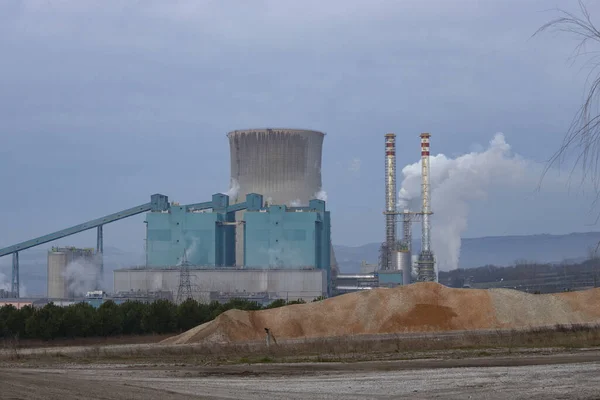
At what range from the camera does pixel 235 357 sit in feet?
68.6

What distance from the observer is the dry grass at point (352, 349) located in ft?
65.2

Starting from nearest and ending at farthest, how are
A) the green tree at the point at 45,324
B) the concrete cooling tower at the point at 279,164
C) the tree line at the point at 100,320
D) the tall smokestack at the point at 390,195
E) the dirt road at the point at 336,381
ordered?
Answer: the dirt road at the point at 336,381
the green tree at the point at 45,324
the tree line at the point at 100,320
the concrete cooling tower at the point at 279,164
the tall smokestack at the point at 390,195

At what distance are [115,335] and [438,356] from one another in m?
24.5

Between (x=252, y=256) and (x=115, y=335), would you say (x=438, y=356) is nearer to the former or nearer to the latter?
(x=115, y=335)

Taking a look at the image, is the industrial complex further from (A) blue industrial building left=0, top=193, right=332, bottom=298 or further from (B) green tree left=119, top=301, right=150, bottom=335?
(B) green tree left=119, top=301, right=150, bottom=335

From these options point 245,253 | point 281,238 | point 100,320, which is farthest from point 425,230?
point 100,320

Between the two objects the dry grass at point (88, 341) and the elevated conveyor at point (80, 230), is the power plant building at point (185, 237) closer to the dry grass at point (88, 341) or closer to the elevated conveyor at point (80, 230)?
the elevated conveyor at point (80, 230)

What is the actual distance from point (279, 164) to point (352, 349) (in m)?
54.4

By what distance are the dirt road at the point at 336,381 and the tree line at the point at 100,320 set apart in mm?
22513

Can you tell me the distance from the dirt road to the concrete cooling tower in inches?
2299

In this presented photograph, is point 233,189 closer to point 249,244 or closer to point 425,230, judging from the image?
point 249,244

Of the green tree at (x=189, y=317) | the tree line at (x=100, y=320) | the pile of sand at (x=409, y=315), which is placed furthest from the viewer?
the green tree at (x=189, y=317)

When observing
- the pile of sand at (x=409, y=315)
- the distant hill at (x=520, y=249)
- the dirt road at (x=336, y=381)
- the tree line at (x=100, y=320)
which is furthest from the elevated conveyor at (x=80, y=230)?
the distant hill at (x=520, y=249)

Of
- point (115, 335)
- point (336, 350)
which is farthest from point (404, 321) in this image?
point (115, 335)
